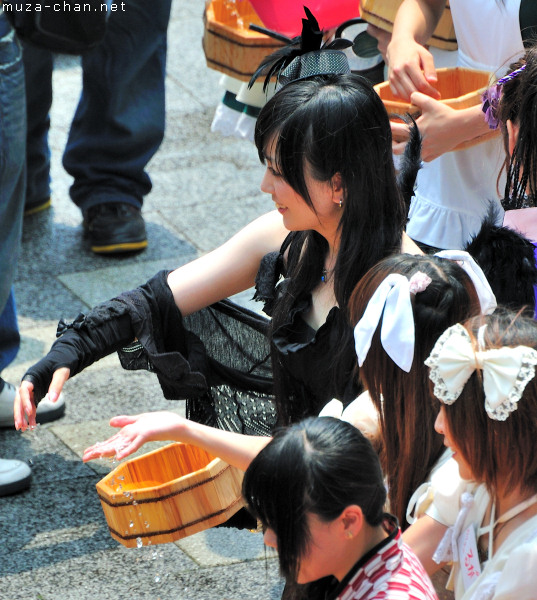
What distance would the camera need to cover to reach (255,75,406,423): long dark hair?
89.0 inches

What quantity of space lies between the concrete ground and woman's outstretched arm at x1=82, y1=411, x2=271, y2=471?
0.79 meters

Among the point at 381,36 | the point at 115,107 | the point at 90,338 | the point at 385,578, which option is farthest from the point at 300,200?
the point at 115,107

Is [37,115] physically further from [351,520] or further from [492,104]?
[351,520]

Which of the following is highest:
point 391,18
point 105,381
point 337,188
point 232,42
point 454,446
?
point 391,18

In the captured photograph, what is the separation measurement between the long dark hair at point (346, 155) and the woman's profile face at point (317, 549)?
0.75m

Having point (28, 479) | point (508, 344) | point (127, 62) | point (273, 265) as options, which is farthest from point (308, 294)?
point (127, 62)

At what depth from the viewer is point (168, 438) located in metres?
2.04

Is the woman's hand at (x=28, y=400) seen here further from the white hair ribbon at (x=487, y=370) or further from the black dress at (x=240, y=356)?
the white hair ribbon at (x=487, y=370)

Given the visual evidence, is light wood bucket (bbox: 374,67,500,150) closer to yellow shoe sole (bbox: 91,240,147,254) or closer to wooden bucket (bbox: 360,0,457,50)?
wooden bucket (bbox: 360,0,457,50)

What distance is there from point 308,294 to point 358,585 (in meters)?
0.96

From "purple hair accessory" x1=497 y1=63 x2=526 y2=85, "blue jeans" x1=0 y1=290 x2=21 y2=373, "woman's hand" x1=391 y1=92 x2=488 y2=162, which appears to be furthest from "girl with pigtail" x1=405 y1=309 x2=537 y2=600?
"blue jeans" x1=0 y1=290 x2=21 y2=373

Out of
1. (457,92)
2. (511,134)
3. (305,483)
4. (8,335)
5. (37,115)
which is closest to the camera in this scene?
(305,483)

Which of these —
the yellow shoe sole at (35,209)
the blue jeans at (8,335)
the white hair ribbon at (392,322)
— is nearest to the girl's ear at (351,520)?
the white hair ribbon at (392,322)

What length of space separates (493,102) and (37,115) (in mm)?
2798
